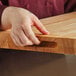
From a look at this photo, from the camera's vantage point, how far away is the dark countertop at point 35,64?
65 cm

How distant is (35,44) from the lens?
51cm

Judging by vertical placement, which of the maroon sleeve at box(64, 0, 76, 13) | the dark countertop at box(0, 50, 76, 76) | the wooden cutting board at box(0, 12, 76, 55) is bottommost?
the dark countertop at box(0, 50, 76, 76)

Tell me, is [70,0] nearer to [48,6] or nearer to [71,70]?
[48,6]

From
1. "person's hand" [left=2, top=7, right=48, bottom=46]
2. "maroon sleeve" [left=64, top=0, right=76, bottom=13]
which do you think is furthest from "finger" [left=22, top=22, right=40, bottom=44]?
"maroon sleeve" [left=64, top=0, right=76, bottom=13]

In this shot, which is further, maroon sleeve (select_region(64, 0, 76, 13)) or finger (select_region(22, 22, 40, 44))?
maroon sleeve (select_region(64, 0, 76, 13))

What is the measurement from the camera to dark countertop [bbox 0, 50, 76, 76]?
645 millimetres

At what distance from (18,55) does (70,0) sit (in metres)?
0.36

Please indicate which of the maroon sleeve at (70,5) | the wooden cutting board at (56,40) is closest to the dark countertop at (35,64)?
the wooden cutting board at (56,40)

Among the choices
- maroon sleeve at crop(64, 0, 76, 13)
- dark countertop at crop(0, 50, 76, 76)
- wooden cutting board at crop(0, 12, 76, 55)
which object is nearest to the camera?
wooden cutting board at crop(0, 12, 76, 55)

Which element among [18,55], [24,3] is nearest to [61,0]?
[24,3]

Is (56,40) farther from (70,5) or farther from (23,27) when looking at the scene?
(70,5)

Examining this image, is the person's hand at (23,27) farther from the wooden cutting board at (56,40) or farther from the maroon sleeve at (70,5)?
the maroon sleeve at (70,5)

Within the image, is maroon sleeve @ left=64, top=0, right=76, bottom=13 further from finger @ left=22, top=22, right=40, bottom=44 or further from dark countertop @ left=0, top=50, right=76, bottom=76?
finger @ left=22, top=22, right=40, bottom=44

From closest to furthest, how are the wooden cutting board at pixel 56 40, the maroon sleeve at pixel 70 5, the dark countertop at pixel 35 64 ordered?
the wooden cutting board at pixel 56 40
the dark countertop at pixel 35 64
the maroon sleeve at pixel 70 5
